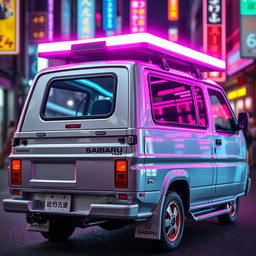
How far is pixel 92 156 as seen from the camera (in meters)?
6.03

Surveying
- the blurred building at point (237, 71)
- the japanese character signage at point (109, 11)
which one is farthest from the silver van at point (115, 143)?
the japanese character signage at point (109, 11)

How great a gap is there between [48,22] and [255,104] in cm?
1242

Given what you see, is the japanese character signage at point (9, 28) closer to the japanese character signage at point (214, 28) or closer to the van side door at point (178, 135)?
the japanese character signage at point (214, 28)

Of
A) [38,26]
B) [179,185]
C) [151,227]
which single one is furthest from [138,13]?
[151,227]

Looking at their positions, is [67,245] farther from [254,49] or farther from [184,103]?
[254,49]

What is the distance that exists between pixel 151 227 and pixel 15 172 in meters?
1.74

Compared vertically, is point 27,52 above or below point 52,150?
above

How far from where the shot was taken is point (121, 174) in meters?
5.82

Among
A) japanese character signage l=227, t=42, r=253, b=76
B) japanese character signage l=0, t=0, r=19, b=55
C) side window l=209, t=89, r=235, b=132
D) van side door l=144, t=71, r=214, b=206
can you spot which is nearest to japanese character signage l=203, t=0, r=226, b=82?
japanese character signage l=227, t=42, r=253, b=76

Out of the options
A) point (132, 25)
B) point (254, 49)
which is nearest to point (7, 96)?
point (132, 25)

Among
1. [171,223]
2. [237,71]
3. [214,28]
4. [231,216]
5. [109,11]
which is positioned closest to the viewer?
[171,223]

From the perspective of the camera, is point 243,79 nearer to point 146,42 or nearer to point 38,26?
point 38,26

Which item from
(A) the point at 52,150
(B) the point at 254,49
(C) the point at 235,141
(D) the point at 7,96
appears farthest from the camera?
(D) the point at 7,96

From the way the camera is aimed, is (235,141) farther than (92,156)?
Yes
